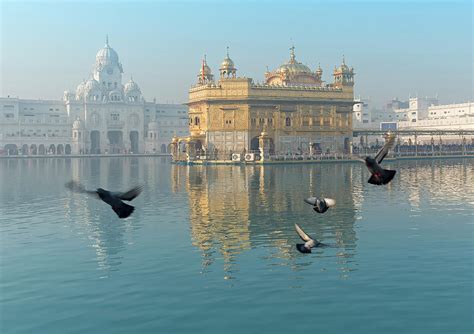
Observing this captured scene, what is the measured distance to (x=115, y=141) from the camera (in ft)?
497

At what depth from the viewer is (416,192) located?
37.5 metres

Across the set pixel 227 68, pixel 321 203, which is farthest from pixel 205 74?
pixel 321 203

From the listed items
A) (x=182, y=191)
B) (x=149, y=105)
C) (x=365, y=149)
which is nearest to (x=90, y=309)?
(x=182, y=191)

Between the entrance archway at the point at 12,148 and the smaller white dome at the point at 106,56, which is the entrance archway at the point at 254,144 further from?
the smaller white dome at the point at 106,56

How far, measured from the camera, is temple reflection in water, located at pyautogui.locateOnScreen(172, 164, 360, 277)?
62.8 ft

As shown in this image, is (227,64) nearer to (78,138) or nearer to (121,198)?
(78,138)

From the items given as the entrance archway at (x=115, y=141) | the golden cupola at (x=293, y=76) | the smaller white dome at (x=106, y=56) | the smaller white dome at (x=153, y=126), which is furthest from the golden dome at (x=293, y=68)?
the smaller white dome at (x=106, y=56)

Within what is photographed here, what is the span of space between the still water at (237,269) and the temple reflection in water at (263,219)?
3.6 inches

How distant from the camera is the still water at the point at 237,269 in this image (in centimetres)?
1280

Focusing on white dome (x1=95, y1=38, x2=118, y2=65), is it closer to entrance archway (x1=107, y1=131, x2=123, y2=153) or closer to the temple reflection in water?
entrance archway (x1=107, y1=131, x2=123, y2=153)

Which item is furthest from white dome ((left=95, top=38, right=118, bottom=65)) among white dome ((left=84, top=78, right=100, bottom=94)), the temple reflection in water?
the temple reflection in water

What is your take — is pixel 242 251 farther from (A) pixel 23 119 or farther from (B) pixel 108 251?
(A) pixel 23 119

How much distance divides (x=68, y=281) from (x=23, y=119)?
13304cm

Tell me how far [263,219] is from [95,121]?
12542 cm
